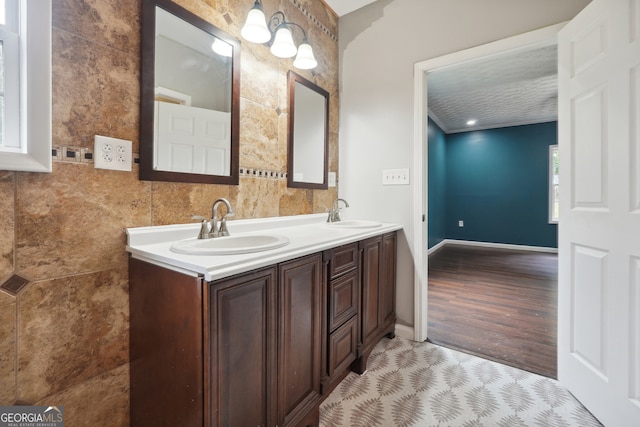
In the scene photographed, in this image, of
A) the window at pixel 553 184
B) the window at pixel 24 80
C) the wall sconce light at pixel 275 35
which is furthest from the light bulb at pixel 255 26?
the window at pixel 553 184

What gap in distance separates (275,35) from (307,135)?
2.15 ft

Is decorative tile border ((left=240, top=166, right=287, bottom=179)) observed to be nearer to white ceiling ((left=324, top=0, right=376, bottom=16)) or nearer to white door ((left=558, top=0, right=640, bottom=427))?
white ceiling ((left=324, top=0, right=376, bottom=16))

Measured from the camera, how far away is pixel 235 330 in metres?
0.89

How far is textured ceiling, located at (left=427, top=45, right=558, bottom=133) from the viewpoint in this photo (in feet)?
10.3

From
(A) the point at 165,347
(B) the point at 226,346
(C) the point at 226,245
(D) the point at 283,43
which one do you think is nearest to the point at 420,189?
(D) the point at 283,43

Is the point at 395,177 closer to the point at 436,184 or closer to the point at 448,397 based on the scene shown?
the point at 448,397

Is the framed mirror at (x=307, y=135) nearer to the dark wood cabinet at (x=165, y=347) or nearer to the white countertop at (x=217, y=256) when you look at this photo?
the white countertop at (x=217, y=256)

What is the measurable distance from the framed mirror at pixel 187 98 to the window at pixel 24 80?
31 cm

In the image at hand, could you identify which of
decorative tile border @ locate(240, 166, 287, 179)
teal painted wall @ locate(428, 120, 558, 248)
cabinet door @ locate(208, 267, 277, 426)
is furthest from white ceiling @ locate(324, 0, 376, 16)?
teal painted wall @ locate(428, 120, 558, 248)

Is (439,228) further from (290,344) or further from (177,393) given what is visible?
(177,393)

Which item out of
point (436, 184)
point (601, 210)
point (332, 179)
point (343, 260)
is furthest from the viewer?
point (436, 184)

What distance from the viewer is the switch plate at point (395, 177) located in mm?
2068

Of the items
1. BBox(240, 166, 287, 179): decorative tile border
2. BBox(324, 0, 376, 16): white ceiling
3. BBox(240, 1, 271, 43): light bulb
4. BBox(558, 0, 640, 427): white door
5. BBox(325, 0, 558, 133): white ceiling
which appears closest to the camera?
BBox(558, 0, 640, 427): white door

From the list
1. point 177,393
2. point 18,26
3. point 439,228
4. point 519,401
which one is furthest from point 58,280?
point 439,228
